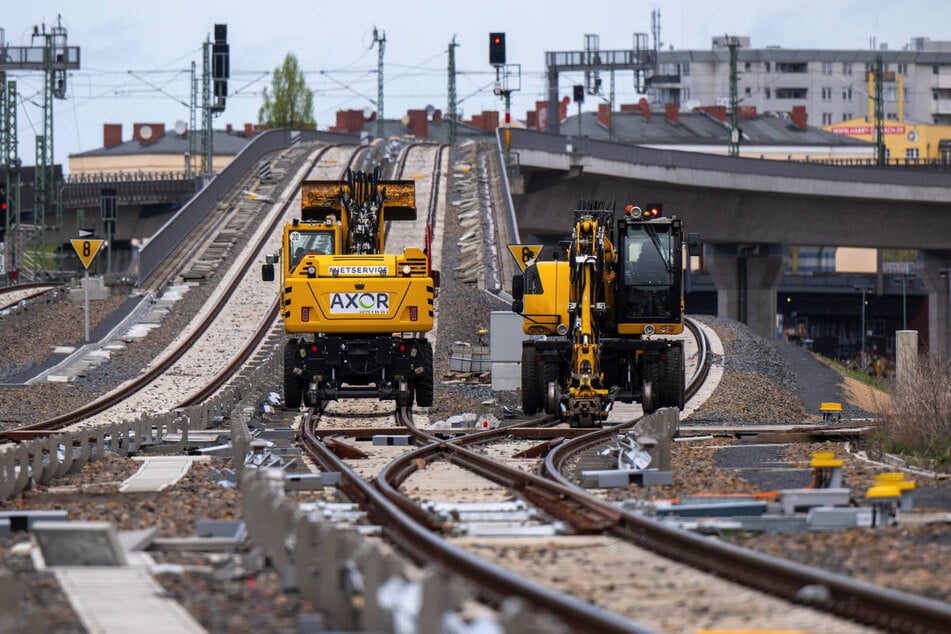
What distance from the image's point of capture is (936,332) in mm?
85062

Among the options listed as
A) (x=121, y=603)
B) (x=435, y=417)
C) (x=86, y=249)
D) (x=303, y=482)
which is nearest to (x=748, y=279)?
(x=86, y=249)

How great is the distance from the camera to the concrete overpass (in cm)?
7138

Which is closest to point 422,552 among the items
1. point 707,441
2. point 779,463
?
point 779,463

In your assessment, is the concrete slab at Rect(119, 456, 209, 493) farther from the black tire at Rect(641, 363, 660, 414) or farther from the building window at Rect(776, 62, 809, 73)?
the building window at Rect(776, 62, 809, 73)

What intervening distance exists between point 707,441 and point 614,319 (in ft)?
16.5

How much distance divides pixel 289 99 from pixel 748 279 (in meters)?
66.2

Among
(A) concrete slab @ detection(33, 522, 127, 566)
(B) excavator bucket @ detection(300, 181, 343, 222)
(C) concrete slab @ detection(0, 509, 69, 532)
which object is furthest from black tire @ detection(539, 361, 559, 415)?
(A) concrete slab @ detection(33, 522, 127, 566)

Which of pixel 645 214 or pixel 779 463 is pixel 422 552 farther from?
pixel 645 214

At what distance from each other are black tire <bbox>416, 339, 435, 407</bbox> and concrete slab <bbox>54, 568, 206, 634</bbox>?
59.3ft

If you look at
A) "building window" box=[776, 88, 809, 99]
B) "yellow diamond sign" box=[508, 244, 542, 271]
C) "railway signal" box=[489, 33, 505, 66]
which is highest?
"building window" box=[776, 88, 809, 99]

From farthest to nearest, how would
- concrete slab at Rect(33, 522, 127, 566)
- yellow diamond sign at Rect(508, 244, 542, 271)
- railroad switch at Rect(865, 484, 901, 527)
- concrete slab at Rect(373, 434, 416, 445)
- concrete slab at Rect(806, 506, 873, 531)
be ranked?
yellow diamond sign at Rect(508, 244, 542, 271) → concrete slab at Rect(373, 434, 416, 445) → railroad switch at Rect(865, 484, 901, 527) → concrete slab at Rect(806, 506, 873, 531) → concrete slab at Rect(33, 522, 127, 566)

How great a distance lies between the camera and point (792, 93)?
641 feet

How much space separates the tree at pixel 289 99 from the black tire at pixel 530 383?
113231mm

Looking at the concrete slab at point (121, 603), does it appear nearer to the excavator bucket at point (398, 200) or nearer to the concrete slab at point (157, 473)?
the concrete slab at point (157, 473)
